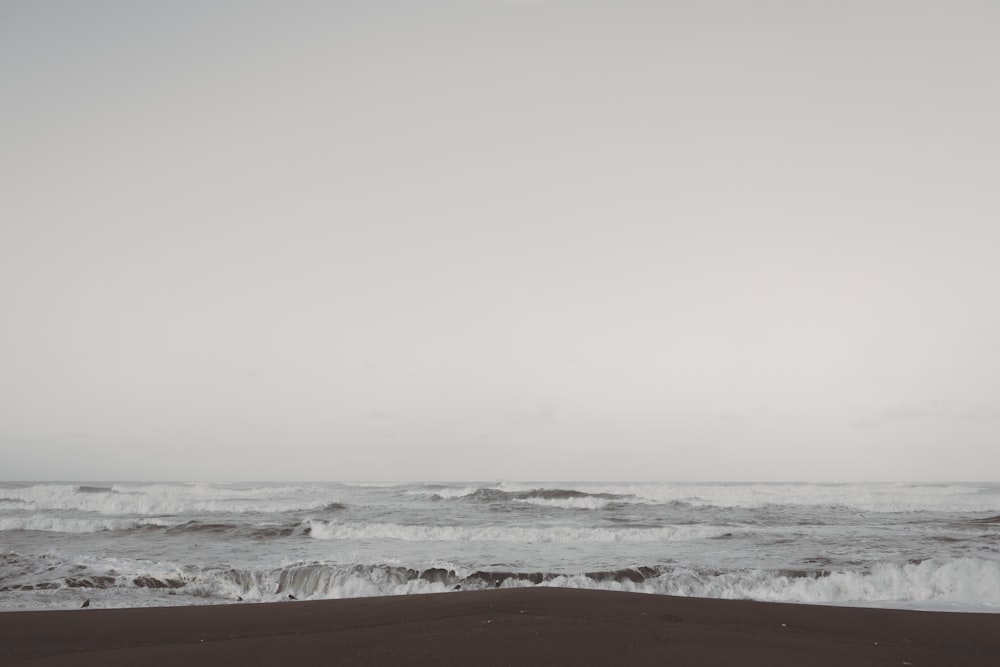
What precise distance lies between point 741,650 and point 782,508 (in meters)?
28.9

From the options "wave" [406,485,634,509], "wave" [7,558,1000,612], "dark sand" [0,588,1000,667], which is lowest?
"wave" [406,485,634,509]

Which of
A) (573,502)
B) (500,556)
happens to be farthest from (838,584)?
(573,502)

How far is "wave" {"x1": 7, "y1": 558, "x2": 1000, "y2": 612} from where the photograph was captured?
1263 cm

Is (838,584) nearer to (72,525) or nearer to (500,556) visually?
(500,556)

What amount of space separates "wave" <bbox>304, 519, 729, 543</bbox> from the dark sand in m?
9.71

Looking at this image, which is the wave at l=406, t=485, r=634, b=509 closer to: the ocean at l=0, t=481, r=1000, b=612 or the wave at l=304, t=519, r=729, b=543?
the ocean at l=0, t=481, r=1000, b=612

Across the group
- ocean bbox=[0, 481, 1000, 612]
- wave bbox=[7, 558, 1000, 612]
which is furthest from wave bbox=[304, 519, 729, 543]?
wave bbox=[7, 558, 1000, 612]

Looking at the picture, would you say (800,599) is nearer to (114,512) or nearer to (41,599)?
(41,599)

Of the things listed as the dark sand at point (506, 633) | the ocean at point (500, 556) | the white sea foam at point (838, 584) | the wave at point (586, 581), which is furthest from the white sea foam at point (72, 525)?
the white sea foam at point (838, 584)

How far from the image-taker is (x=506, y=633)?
24.8ft

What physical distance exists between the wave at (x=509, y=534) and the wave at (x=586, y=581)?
6.01m

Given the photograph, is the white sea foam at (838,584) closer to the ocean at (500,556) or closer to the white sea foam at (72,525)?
the ocean at (500,556)

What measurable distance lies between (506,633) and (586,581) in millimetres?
6107

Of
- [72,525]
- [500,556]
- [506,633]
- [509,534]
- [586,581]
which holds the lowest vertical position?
[72,525]
